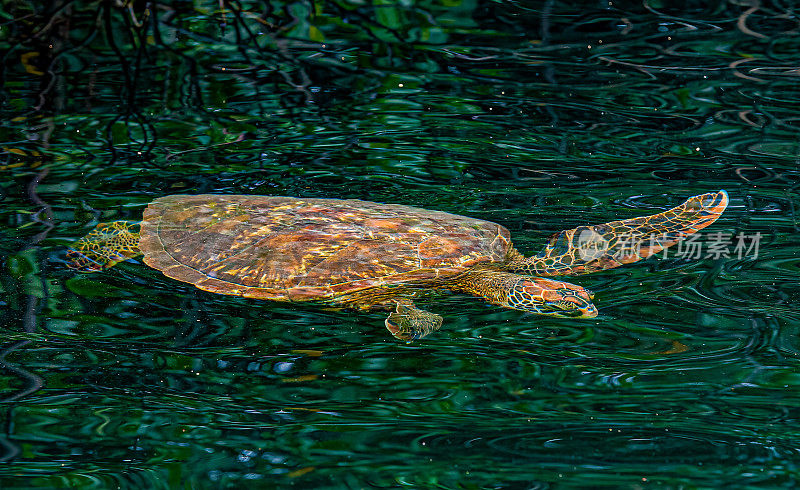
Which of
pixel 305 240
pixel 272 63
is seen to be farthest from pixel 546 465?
pixel 272 63

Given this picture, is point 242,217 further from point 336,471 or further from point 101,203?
point 336,471

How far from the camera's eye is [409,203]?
13.1 ft

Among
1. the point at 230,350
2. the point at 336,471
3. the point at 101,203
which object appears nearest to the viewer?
the point at 336,471

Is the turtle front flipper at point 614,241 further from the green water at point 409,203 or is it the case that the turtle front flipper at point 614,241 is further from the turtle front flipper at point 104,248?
the turtle front flipper at point 104,248

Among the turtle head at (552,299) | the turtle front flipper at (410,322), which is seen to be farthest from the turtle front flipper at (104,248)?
the turtle head at (552,299)

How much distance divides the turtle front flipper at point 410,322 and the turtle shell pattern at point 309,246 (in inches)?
6.6

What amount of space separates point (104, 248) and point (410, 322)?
1.46 metres

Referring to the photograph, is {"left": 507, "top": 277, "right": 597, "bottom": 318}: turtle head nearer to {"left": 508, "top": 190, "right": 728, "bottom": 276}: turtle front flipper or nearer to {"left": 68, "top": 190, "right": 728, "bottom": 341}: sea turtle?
{"left": 68, "top": 190, "right": 728, "bottom": 341}: sea turtle

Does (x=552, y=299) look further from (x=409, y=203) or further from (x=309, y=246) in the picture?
(x=409, y=203)

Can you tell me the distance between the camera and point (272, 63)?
224 inches

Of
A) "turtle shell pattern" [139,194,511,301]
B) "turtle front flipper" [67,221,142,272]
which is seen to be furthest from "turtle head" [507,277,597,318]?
"turtle front flipper" [67,221,142,272]

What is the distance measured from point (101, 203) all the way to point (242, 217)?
0.97 m

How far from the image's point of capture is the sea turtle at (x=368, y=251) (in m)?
3.09

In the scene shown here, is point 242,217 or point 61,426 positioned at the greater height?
point 242,217
